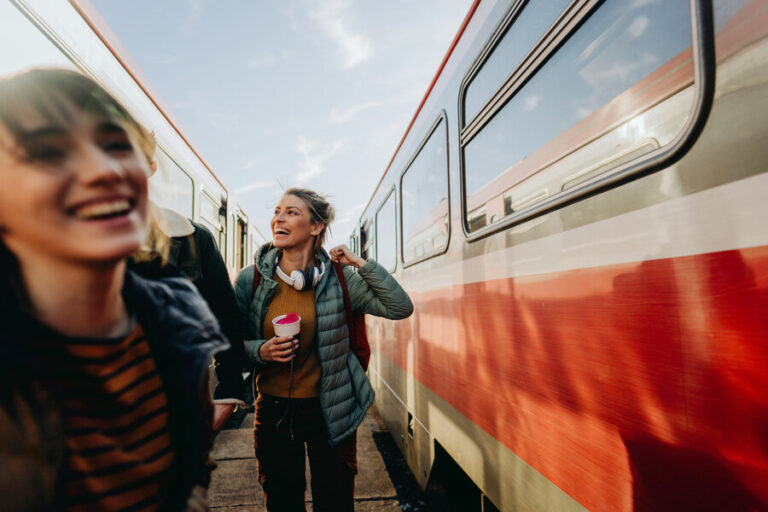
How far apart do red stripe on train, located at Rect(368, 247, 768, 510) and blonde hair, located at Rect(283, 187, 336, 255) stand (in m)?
1.01

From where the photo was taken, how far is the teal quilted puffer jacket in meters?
1.91

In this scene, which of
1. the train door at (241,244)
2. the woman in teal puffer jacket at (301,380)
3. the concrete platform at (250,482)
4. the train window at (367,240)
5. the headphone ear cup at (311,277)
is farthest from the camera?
the train door at (241,244)

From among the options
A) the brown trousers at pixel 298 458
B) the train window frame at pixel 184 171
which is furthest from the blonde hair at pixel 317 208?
the train window frame at pixel 184 171

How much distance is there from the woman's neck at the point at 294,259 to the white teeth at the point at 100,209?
1450 millimetres

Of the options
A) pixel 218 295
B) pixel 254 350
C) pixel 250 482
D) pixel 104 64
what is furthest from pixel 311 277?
pixel 250 482

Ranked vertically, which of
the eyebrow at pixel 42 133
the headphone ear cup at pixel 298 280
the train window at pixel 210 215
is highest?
the train window at pixel 210 215

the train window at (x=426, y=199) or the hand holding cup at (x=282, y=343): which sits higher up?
the train window at (x=426, y=199)

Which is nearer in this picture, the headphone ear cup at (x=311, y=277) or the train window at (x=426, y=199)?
the headphone ear cup at (x=311, y=277)

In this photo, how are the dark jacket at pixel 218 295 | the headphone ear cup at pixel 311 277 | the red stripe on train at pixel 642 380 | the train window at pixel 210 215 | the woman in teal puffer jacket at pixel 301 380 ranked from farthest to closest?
the train window at pixel 210 215 < the headphone ear cup at pixel 311 277 < the woman in teal puffer jacket at pixel 301 380 < the dark jacket at pixel 218 295 < the red stripe on train at pixel 642 380

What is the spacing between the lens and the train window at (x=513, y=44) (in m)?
1.51

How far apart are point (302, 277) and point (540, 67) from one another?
1.33 meters

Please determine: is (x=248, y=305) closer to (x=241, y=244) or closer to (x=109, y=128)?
(x=109, y=128)

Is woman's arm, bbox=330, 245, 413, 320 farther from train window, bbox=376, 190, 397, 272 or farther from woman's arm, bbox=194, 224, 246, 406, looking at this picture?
train window, bbox=376, 190, 397, 272

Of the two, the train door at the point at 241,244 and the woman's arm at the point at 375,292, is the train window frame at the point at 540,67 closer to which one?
the woman's arm at the point at 375,292
